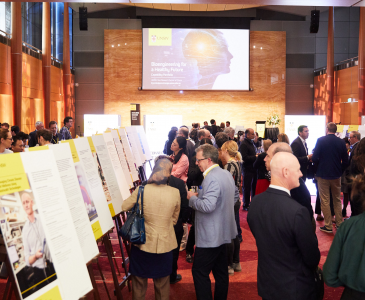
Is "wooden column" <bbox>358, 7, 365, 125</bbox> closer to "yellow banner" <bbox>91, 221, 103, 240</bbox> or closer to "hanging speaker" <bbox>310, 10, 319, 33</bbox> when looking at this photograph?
"hanging speaker" <bbox>310, 10, 319, 33</bbox>

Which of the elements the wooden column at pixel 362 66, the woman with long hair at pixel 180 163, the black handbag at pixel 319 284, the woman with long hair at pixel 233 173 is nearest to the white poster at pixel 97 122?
the woman with long hair at pixel 180 163

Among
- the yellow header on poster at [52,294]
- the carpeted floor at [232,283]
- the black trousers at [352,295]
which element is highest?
the black trousers at [352,295]

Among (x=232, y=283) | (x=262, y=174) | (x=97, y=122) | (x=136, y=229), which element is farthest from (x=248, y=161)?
(x=97, y=122)

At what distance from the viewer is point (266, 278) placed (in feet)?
7.00

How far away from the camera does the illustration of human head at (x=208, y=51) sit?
1567 cm

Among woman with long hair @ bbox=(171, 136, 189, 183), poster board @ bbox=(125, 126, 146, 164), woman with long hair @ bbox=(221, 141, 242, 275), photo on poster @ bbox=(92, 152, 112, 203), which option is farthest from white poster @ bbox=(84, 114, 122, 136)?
photo on poster @ bbox=(92, 152, 112, 203)

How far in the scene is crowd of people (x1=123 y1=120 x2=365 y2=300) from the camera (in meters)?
1.72

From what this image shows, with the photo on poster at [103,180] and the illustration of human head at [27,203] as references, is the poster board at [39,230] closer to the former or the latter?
the illustration of human head at [27,203]

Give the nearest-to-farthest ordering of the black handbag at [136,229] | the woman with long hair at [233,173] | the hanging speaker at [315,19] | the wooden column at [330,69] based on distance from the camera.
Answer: the black handbag at [136,229], the woman with long hair at [233,173], the hanging speaker at [315,19], the wooden column at [330,69]

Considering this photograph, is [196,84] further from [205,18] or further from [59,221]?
[59,221]

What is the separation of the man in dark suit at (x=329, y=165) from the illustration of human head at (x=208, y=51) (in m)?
10.7

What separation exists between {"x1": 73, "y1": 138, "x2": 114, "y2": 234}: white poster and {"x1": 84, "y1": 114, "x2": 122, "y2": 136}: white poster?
8.85 metres

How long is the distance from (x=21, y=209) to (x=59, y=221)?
27 cm

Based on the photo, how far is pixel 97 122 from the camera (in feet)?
39.5
